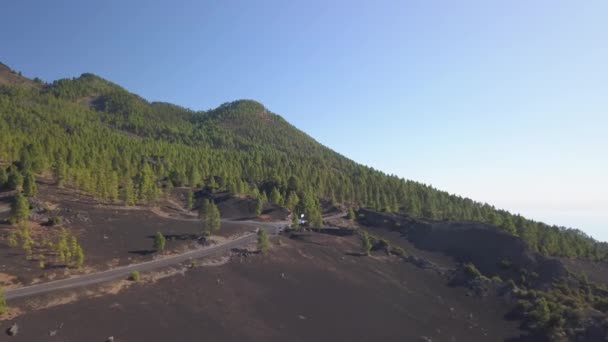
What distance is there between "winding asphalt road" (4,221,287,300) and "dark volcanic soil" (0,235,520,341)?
4.50 metres

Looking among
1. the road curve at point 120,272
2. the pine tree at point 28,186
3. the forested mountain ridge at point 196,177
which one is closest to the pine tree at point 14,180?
the forested mountain ridge at point 196,177

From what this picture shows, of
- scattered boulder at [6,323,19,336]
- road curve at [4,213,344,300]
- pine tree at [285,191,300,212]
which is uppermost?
pine tree at [285,191,300,212]

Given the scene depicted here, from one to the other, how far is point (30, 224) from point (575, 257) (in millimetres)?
131942

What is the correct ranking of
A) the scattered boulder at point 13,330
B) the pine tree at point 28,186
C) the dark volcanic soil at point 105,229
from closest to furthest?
the scattered boulder at point 13,330
the dark volcanic soil at point 105,229
the pine tree at point 28,186

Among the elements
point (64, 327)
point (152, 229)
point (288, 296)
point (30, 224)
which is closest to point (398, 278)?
point (288, 296)

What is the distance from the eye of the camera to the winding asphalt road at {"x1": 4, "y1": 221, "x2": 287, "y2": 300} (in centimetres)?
4522

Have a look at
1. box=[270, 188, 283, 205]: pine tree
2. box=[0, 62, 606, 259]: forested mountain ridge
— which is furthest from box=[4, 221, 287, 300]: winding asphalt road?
box=[270, 188, 283, 205]: pine tree

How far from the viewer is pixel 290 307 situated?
57.1 meters

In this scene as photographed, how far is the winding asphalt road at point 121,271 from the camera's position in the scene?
45.2 metres

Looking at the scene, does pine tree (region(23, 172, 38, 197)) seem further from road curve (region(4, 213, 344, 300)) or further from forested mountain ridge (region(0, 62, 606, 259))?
road curve (region(4, 213, 344, 300))

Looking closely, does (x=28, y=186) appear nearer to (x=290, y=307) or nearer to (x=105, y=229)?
(x=105, y=229)

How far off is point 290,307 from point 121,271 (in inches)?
953

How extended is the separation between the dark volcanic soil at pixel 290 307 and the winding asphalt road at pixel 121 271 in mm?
4495

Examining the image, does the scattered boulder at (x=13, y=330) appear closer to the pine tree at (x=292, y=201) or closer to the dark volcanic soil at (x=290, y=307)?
the dark volcanic soil at (x=290, y=307)
